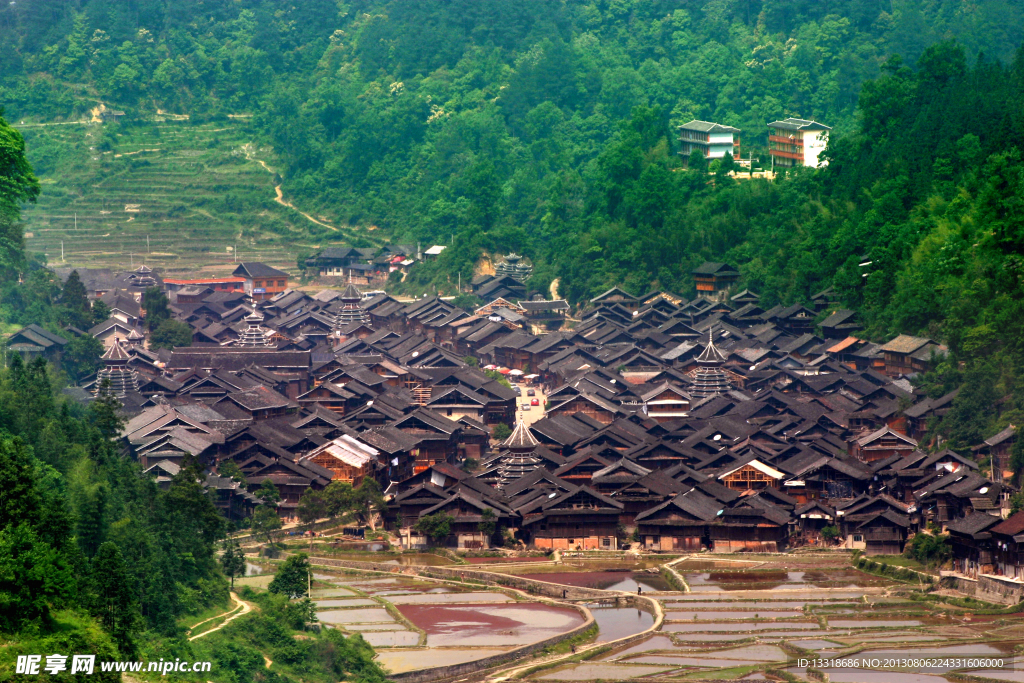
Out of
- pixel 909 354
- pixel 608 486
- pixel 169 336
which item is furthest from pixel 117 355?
pixel 909 354

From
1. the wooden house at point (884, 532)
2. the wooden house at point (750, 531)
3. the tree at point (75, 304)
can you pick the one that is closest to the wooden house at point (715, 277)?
the tree at point (75, 304)

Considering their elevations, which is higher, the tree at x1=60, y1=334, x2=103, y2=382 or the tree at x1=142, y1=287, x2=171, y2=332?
the tree at x1=142, y1=287, x2=171, y2=332

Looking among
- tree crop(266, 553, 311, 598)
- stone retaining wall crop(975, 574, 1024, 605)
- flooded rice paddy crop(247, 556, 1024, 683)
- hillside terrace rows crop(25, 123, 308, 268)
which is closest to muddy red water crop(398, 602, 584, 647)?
flooded rice paddy crop(247, 556, 1024, 683)

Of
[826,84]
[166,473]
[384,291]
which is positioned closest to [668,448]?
[166,473]

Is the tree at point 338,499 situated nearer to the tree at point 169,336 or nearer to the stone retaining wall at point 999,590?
the stone retaining wall at point 999,590

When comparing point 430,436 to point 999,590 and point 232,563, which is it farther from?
point 999,590

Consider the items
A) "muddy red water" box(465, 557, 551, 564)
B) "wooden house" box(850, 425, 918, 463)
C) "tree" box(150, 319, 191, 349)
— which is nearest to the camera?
"muddy red water" box(465, 557, 551, 564)

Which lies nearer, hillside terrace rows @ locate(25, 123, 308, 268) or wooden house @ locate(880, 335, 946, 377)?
wooden house @ locate(880, 335, 946, 377)

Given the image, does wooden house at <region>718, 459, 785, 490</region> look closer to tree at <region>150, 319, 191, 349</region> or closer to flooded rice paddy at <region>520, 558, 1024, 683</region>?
flooded rice paddy at <region>520, 558, 1024, 683</region>
